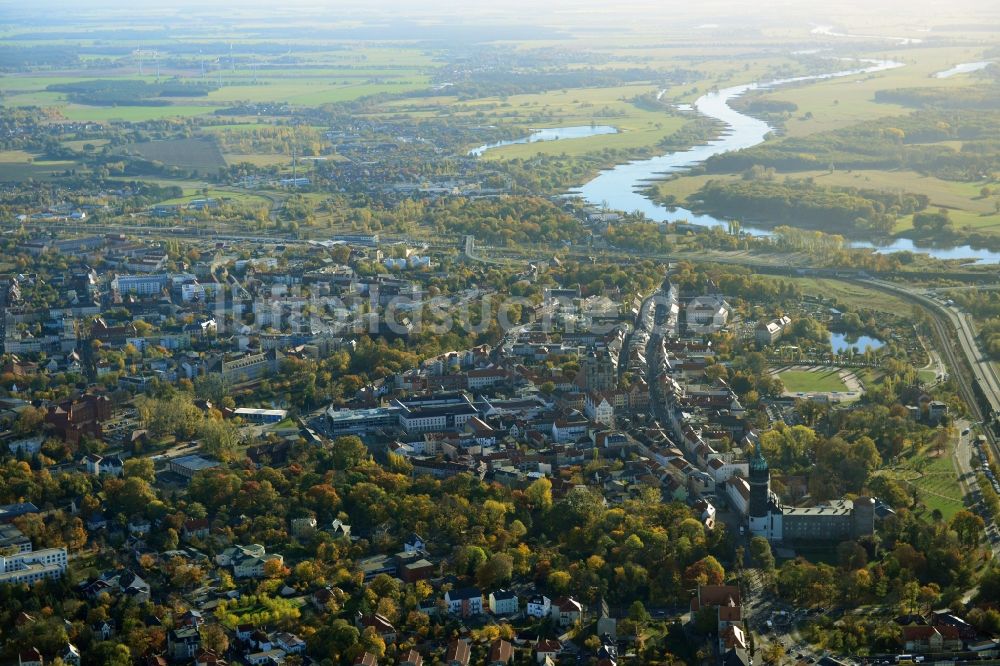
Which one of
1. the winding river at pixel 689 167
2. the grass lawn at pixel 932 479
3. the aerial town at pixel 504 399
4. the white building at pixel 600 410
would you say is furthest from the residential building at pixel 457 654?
the winding river at pixel 689 167

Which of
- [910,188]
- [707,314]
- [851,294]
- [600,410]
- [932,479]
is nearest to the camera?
[932,479]

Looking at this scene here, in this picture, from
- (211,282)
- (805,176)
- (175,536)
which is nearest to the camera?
(175,536)

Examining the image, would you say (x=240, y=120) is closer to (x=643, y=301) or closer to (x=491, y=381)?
(x=643, y=301)

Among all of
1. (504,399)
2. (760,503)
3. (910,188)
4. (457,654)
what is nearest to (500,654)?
(457,654)

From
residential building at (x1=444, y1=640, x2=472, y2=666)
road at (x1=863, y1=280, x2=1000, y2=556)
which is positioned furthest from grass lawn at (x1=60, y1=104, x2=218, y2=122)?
residential building at (x1=444, y1=640, x2=472, y2=666)

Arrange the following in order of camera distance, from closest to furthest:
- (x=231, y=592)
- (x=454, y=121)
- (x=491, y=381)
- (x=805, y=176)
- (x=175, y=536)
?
(x=231, y=592), (x=175, y=536), (x=491, y=381), (x=805, y=176), (x=454, y=121)

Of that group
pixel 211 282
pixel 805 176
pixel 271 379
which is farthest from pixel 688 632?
pixel 805 176

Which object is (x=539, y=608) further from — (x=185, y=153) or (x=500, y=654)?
(x=185, y=153)
